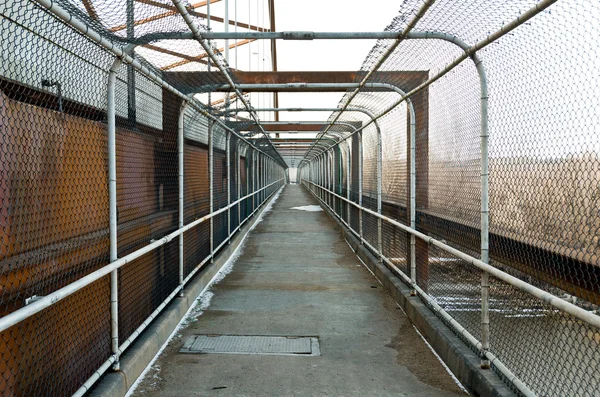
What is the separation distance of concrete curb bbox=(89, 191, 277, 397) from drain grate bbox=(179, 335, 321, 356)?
23 centimetres

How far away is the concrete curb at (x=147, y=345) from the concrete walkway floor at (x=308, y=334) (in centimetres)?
10

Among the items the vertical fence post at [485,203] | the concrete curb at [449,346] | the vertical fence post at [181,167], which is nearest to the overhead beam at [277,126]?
the vertical fence post at [181,167]

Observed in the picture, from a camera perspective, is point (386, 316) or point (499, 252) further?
point (386, 316)

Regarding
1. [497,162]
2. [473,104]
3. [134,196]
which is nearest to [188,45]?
[134,196]

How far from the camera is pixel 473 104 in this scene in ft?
12.7

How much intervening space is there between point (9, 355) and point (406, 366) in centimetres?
261

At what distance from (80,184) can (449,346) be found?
2.66 m

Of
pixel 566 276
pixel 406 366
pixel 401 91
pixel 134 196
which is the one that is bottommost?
pixel 406 366

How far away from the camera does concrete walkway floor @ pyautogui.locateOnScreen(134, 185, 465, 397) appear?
357cm

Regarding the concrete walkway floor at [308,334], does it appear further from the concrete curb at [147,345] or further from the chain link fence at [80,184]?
the chain link fence at [80,184]

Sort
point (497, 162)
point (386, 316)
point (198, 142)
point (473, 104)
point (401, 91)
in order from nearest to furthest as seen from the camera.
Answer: point (497, 162) < point (473, 104) < point (386, 316) < point (401, 91) < point (198, 142)

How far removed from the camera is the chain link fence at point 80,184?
2.45 meters

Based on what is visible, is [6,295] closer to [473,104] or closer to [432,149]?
[473,104]

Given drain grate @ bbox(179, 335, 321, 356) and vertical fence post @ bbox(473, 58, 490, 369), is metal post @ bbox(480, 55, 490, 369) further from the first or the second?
drain grate @ bbox(179, 335, 321, 356)
